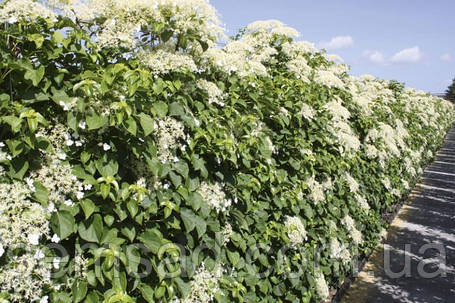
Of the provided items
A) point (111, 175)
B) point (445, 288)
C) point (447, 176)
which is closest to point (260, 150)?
point (111, 175)

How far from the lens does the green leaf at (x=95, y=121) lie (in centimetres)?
178

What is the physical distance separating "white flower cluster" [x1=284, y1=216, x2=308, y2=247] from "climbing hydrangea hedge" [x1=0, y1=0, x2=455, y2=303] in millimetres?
13

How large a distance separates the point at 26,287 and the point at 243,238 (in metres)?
1.65

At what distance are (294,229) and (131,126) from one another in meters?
2.14

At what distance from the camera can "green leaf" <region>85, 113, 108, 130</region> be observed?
5.85 ft

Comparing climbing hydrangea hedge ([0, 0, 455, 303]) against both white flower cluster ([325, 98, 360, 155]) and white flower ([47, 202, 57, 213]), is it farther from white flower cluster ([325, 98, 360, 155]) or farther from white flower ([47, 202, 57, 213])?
white flower cluster ([325, 98, 360, 155])

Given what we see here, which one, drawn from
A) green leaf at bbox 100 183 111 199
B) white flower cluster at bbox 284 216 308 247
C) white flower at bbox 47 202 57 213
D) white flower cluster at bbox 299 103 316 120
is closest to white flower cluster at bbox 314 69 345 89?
white flower cluster at bbox 299 103 316 120

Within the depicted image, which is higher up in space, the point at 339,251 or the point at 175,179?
the point at 175,179

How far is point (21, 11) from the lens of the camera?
6.06ft

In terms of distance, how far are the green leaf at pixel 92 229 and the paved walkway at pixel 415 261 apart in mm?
4054

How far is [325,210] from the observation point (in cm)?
444

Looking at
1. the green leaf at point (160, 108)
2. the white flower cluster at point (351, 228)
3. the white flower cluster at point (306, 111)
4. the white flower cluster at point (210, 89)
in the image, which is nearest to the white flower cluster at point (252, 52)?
the white flower cluster at point (210, 89)

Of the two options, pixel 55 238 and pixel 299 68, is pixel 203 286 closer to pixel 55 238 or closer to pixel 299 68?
pixel 55 238

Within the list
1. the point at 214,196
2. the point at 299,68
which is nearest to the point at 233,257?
the point at 214,196
